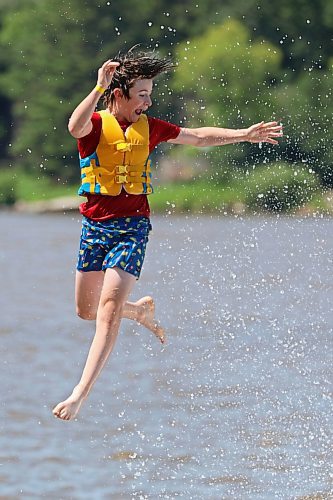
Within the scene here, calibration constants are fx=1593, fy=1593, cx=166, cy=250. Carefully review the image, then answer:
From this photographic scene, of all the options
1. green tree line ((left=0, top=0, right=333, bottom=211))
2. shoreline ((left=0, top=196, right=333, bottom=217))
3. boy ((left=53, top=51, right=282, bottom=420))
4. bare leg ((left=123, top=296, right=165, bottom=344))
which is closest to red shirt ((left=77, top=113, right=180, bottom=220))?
boy ((left=53, top=51, right=282, bottom=420))

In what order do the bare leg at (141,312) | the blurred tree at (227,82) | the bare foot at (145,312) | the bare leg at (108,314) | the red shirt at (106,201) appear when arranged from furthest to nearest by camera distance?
the blurred tree at (227,82) → the bare foot at (145,312) → the bare leg at (141,312) → the red shirt at (106,201) → the bare leg at (108,314)

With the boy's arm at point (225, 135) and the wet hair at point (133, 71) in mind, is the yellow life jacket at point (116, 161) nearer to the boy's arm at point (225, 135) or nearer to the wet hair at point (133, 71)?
the wet hair at point (133, 71)

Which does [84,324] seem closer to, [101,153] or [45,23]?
[101,153]

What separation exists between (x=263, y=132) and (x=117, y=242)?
1038 millimetres

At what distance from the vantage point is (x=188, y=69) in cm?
6406

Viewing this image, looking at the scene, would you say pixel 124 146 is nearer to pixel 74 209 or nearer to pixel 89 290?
pixel 89 290

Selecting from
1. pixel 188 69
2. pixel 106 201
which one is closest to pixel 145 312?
pixel 106 201

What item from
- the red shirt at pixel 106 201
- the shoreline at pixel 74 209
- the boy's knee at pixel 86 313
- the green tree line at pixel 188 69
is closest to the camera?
the red shirt at pixel 106 201

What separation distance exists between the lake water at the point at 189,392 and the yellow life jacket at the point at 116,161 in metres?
2.25

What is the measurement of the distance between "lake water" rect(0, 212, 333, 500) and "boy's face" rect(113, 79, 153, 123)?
2.52 metres

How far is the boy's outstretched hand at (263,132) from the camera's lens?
8609 millimetres

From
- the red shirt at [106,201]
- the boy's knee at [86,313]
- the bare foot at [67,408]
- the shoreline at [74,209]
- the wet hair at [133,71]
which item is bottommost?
the shoreline at [74,209]

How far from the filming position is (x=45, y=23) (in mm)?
74625

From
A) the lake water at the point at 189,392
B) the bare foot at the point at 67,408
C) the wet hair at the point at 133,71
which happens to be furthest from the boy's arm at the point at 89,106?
the lake water at the point at 189,392
